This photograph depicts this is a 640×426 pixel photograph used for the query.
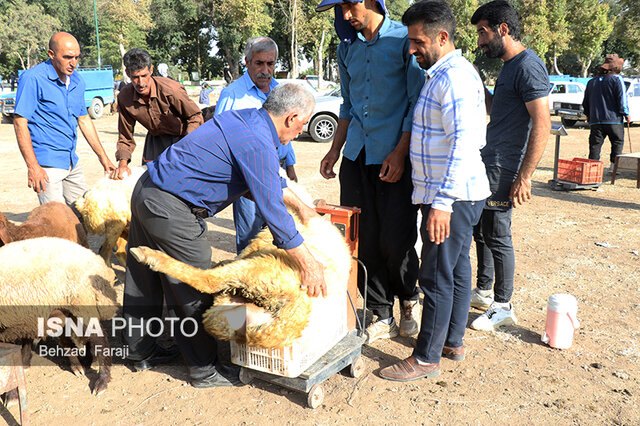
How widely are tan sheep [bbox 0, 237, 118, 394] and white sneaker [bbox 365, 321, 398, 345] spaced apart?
187 cm

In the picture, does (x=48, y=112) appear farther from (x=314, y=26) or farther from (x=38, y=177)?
(x=314, y=26)

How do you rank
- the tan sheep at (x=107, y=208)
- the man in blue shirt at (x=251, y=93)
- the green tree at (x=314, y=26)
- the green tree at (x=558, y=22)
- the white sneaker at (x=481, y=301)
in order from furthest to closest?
1. the green tree at (x=558, y=22)
2. the green tree at (x=314, y=26)
3. the tan sheep at (x=107, y=208)
4. the white sneaker at (x=481, y=301)
5. the man in blue shirt at (x=251, y=93)

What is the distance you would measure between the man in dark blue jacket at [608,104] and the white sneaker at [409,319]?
7.33 m

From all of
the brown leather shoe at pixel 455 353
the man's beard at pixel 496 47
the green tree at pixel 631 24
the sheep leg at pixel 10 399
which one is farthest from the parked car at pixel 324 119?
the green tree at pixel 631 24

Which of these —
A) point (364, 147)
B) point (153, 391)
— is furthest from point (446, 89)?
point (153, 391)

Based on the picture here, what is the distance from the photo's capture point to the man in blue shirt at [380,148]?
349 cm

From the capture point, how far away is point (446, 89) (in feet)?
9.34

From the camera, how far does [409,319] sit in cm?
397

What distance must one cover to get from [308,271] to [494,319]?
2.06 meters

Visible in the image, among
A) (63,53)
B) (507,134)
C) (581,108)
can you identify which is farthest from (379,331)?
(581,108)

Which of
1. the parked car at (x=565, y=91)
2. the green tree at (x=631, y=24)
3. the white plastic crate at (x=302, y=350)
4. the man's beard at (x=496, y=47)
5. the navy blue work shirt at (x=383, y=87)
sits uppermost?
the green tree at (x=631, y=24)

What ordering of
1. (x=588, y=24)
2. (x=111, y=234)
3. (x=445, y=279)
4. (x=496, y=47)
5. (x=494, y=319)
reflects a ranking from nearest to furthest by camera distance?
(x=445, y=279) → (x=496, y=47) → (x=494, y=319) → (x=111, y=234) → (x=588, y=24)

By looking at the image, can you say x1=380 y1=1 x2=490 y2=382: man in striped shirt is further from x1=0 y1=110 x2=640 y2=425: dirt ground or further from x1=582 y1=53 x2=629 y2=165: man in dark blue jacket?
x1=582 y1=53 x2=629 y2=165: man in dark blue jacket

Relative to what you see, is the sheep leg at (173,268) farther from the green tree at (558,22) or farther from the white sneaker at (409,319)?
the green tree at (558,22)
